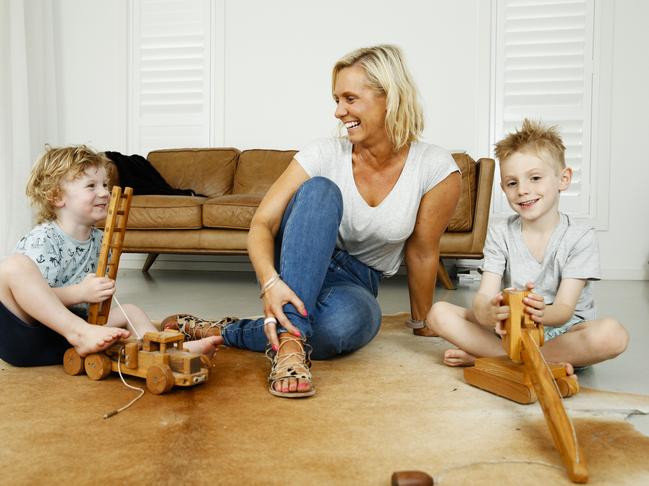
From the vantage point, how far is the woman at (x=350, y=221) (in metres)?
1.33

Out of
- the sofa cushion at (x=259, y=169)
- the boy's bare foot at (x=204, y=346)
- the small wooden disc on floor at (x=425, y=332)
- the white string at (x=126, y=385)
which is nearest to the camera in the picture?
the white string at (x=126, y=385)

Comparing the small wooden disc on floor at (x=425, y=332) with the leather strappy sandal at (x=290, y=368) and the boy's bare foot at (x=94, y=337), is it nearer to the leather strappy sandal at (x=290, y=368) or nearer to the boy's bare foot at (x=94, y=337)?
the leather strappy sandal at (x=290, y=368)

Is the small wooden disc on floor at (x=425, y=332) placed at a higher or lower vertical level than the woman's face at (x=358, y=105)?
lower

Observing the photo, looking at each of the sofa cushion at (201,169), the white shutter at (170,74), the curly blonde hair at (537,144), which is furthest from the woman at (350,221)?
the white shutter at (170,74)

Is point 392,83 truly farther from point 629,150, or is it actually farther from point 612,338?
point 629,150

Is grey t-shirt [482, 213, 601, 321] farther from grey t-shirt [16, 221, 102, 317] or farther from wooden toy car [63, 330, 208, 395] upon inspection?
grey t-shirt [16, 221, 102, 317]

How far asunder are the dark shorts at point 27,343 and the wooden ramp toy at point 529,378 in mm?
981

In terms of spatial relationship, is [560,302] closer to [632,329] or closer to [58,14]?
[632,329]

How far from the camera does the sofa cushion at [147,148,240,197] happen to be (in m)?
3.76

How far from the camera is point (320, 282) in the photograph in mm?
1358

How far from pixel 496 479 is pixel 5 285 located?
1108mm

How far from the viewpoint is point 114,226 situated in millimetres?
1347

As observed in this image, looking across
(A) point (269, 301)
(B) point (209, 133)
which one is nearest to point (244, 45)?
(B) point (209, 133)

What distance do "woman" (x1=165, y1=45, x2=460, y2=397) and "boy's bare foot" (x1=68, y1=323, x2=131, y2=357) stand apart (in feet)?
1.09
